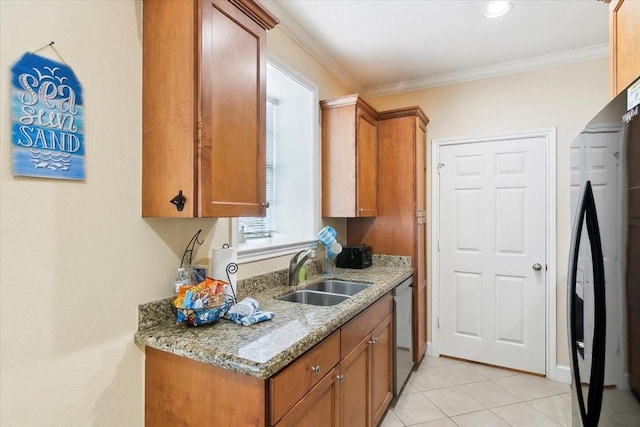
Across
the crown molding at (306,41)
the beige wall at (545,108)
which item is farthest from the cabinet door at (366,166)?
A: the beige wall at (545,108)

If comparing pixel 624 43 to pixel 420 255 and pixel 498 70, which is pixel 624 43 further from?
pixel 420 255

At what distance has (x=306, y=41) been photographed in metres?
2.43

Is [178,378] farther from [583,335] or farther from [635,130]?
[635,130]

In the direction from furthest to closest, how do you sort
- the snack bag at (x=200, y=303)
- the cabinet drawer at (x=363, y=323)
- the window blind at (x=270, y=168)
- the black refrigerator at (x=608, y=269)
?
the window blind at (x=270, y=168)
the cabinet drawer at (x=363, y=323)
the snack bag at (x=200, y=303)
the black refrigerator at (x=608, y=269)

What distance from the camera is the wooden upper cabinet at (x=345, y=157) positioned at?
262 centimetres

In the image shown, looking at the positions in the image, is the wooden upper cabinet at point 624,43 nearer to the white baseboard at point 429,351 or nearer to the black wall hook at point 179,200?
the black wall hook at point 179,200

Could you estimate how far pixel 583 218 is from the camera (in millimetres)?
1124

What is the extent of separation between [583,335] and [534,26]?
2.21 m

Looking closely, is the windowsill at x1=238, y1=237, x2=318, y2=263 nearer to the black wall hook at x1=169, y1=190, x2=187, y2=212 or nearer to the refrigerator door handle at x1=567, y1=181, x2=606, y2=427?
the black wall hook at x1=169, y1=190, x2=187, y2=212

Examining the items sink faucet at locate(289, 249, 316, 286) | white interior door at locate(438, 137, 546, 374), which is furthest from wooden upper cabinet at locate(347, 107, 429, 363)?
sink faucet at locate(289, 249, 316, 286)

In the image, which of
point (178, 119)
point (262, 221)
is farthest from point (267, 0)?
point (262, 221)

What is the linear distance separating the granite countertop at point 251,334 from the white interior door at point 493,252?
1.63 m

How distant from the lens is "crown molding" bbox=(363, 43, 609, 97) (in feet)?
8.73

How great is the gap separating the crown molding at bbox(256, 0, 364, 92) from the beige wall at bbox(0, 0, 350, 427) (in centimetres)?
94
